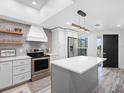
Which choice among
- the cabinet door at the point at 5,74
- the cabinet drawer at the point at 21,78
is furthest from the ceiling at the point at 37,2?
the cabinet drawer at the point at 21,78

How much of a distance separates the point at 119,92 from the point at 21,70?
3.38 metres

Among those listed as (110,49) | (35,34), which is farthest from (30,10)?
(110,49)

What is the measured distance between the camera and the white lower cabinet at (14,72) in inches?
109

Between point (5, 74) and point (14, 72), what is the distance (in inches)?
10.8

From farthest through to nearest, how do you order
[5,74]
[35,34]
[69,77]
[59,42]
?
[59,42]
[35,34]
[5,74]
[69,77]

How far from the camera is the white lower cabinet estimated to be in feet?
9.10

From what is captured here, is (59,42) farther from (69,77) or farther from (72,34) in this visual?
(69,77)

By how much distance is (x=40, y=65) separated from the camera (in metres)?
3.84

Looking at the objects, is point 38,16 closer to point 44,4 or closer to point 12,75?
point 44,4

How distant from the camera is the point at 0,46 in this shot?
329 cm

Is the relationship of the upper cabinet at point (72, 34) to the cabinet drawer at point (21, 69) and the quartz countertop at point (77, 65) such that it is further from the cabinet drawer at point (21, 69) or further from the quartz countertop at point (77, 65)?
the quartz countertop at point (77, 65)

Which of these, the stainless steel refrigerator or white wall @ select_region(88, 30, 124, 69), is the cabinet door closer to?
the stainless steel refrigerator

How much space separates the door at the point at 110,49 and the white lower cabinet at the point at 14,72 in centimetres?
491

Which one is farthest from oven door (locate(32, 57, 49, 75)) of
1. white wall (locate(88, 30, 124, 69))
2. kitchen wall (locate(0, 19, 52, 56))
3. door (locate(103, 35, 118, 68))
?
door (locate(103, 35, 118, 68))
